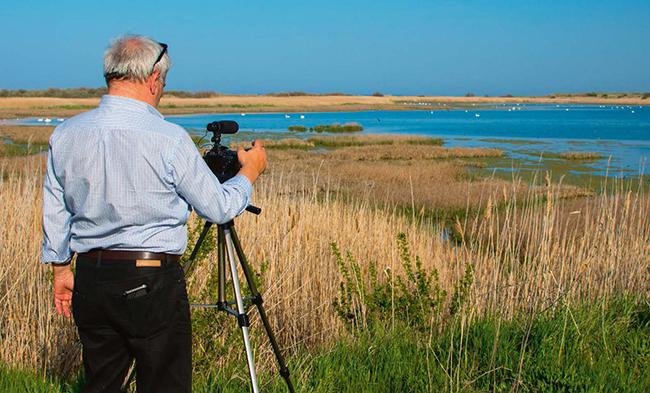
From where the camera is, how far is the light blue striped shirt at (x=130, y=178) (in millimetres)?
2373

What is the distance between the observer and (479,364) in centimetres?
402

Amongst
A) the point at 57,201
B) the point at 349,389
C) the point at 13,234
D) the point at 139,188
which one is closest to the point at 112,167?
the point at 139,188

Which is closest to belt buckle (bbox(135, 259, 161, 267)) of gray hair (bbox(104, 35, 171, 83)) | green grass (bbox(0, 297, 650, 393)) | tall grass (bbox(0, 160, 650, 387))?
gray hair (bbox(104, 35, 171, 83))

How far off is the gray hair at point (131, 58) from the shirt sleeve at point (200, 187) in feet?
0.89

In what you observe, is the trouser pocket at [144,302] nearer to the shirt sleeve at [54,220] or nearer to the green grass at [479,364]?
the shirt sleeve at [54,220]

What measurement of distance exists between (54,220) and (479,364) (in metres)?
2.59

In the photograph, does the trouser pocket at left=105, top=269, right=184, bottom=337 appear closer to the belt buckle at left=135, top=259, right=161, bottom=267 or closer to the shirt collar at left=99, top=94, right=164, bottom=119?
the belt buckle at left=135, top=259, right=161, bottom=267

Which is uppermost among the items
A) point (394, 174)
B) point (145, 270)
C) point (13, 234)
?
point (145, 270)

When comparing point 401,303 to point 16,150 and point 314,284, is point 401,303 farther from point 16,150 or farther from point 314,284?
point 16,150

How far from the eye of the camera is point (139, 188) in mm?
2398

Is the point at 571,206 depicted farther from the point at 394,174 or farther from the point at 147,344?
the point at 147,344

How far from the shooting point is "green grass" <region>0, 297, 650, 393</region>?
3.68 metres

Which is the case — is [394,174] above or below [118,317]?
below

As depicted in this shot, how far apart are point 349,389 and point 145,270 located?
1.64 meters
